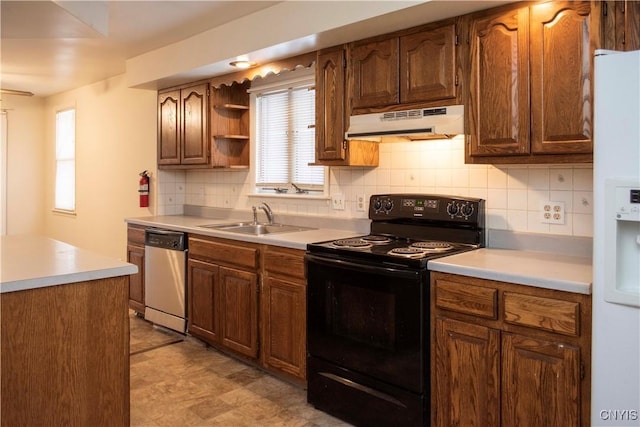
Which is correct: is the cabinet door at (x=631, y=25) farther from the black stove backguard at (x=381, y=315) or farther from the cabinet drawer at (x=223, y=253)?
the cabinet drawer at (x=223, y=253)

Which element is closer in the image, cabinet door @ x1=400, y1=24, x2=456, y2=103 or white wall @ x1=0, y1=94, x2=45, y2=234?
cabinet door @ x1=400, y1=24, x2=456, y2=103

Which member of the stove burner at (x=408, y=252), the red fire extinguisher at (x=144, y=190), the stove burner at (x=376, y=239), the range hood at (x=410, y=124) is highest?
the range hood at (x=410, y=124)

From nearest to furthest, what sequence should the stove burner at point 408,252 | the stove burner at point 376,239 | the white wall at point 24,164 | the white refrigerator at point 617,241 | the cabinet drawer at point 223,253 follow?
1. the white refrigerator at point 617,241
2. the stove burner at point 408,252
3. the stove burner at point 376,239
4. the cabinet drawer at point 223,253
5. the white wall at point 24,164

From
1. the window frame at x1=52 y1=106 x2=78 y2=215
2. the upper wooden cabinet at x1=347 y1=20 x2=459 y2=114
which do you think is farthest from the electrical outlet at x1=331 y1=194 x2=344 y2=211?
the window frame at x1=52 y1=106 x2=78 y2=215

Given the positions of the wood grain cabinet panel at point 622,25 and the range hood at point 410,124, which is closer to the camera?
the wood grain cabinet panel at point 622,25

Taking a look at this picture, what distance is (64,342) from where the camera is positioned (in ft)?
6.47

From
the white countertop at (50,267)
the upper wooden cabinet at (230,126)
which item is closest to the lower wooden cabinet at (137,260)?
the upper wooden cabinet at (230,126)

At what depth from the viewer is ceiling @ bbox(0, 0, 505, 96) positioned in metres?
2.30

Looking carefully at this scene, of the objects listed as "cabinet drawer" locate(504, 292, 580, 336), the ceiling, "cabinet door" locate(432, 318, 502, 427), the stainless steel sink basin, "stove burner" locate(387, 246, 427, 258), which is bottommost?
"cabinet door" locate(432, 318, 502, 427)

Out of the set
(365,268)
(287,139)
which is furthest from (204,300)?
(365,268)

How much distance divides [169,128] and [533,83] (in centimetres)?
340

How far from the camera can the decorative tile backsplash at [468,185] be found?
2506mm

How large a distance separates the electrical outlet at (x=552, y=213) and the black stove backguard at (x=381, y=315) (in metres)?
0.30

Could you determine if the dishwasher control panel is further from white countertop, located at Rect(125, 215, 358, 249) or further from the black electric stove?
the black electric stove
